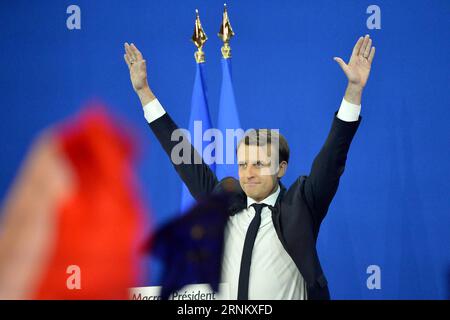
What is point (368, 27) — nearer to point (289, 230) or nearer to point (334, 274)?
point (334, 274)

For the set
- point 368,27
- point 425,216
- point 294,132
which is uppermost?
point 368,27

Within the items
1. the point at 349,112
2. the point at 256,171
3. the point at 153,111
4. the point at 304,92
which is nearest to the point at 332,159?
the point at 349,112

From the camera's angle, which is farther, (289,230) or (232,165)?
(232,165)

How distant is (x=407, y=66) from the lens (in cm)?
317

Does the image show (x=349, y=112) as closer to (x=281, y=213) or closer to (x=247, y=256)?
(x=281, y=213)

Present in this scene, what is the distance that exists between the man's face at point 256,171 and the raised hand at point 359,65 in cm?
37

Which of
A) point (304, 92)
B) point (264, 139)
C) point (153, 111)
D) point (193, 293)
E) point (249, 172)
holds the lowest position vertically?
point (193, 293)

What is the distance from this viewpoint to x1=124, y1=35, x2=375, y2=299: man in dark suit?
1.83 m

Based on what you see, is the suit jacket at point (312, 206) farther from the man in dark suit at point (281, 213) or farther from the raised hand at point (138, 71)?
the raised hand at point (138, 71)

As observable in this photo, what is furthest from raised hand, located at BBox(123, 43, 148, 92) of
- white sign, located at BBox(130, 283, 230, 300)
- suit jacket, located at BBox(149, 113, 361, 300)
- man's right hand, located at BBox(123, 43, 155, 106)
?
white sign, located at BBox(130, 283, 230, 300)

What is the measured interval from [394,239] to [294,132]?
773 mm

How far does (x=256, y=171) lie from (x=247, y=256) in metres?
0.30

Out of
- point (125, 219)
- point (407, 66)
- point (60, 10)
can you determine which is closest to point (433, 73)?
point (407, 66)

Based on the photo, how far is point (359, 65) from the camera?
1.93 m
